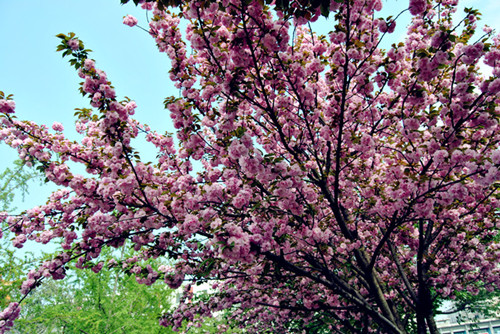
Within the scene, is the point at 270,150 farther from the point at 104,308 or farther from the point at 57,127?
the point at 104,308

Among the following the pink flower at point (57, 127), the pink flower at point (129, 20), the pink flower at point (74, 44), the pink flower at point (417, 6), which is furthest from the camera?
the pink flower at point (57, 127)

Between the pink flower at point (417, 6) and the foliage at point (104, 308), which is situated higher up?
the pink flower at point (417, 6)

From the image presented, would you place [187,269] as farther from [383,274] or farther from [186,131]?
[383,274]

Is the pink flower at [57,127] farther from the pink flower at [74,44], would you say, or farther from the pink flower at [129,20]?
the pink flower at [129,20]

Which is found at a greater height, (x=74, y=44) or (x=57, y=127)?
(x=57, y=127)

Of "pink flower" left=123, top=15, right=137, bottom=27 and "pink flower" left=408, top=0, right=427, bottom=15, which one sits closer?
"pink flower" left=408, top=0, right=427, bottom=15

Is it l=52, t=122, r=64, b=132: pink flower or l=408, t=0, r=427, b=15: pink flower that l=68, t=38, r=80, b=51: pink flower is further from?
l=408, t=0, r=427, b=15: pink flower

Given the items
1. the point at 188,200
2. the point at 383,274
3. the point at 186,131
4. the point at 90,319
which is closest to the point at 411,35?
the point at 186,131

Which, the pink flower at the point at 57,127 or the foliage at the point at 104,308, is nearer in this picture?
the pink flower at the point at 57,127

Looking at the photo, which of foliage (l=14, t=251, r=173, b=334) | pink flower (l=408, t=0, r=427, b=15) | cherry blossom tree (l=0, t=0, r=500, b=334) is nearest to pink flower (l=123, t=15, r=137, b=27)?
cherry blossom tree (l=0, t=0, r=500, b=334)

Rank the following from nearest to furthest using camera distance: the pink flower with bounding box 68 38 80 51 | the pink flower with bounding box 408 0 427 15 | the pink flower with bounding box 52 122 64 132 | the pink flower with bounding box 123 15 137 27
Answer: the pink flower with bounding box 408 0 427 15
the pink flower with bounding box 68 38 80 51
the pink flower with bounding box 123 15 137 27
the pink flower with bounding box 52 122 64 132

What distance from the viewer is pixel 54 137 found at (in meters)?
5.79

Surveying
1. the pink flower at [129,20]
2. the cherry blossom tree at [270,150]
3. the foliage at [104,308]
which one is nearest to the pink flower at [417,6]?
the cherry blossom tree at [270,150]

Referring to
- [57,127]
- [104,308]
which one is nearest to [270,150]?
[57,127]
